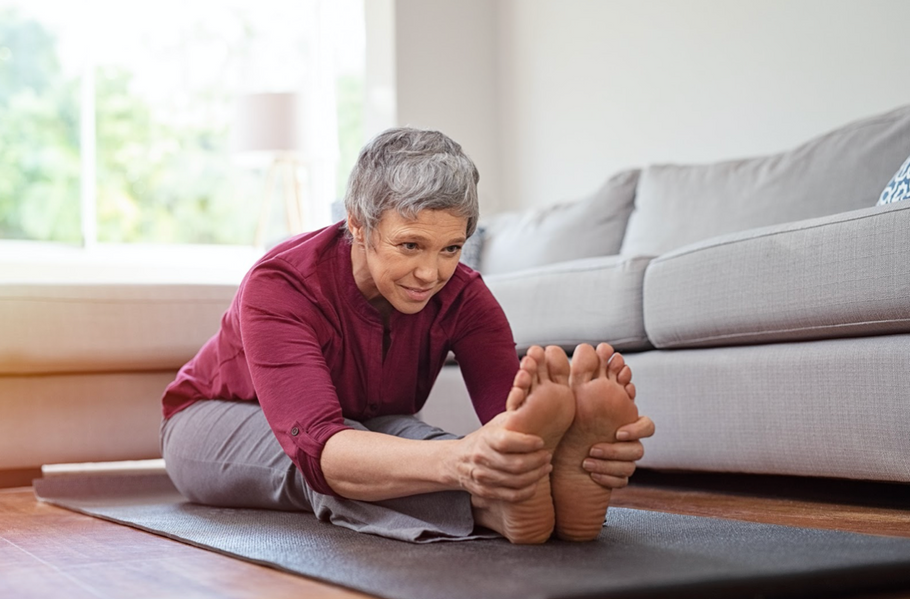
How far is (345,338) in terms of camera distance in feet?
5.69

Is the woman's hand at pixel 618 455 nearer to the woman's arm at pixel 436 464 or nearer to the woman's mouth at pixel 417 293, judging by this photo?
the woman's arm at pixel 436 464

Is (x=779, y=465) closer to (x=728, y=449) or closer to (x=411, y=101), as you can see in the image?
(x=728, y=449)

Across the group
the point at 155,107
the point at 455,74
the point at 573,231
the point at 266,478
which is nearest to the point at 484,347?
the point at 266,478

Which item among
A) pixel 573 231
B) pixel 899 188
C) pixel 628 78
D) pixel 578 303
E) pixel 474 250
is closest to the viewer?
pixel 899 188

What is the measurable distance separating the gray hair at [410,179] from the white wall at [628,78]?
2007mm

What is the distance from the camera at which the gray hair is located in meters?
1.51

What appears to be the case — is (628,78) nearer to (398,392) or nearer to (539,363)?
(398,392)

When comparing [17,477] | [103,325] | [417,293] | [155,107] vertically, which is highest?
[155,107]

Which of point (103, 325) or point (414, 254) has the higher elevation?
point (414, 254)

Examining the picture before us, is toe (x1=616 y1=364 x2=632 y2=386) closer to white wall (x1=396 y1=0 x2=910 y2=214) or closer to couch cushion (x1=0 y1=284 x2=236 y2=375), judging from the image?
couch cushion (x1=0 y1=284 x2=236 y2=375)

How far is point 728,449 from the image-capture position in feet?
6.86

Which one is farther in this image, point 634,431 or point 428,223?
point 428,223

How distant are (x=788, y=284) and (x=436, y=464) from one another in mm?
893

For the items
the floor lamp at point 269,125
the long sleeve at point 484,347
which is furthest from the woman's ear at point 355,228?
the floor lamp at point 269,125
